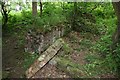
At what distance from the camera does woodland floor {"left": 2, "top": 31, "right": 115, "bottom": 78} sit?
5176 mm

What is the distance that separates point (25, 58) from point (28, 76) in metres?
0.81

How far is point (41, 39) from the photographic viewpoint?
6449mm

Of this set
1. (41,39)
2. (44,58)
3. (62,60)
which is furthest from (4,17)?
(62,60)

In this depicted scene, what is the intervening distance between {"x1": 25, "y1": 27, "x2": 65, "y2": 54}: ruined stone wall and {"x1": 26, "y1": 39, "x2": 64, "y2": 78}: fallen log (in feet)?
0.76

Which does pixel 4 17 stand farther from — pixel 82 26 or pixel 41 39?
pixel 82 26

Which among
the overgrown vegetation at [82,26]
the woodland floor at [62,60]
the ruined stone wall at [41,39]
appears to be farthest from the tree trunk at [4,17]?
the ruined stone wall at [41,39]

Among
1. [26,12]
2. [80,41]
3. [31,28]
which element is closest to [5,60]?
[31,28]

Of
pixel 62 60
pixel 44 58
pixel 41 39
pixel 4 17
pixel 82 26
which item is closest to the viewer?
pixel 44 58

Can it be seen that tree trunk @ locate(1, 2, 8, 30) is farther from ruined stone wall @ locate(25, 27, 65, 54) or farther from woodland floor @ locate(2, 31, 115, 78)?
ruined stone wall @ locate(25, 27, 65, 54)

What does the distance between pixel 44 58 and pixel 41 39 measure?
114 centimetres

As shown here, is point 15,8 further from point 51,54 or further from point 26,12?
point 51,54

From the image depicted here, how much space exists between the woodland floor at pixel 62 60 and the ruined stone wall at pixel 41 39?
22 centimetres

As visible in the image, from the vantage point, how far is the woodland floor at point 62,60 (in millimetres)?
5176

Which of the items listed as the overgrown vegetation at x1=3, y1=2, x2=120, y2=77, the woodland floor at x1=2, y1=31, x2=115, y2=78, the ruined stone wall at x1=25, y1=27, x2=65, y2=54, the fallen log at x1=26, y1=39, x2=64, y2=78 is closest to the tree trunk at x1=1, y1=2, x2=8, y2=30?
the overgrown vegetation at x1=3, y1=2, x2=120, y2=77
